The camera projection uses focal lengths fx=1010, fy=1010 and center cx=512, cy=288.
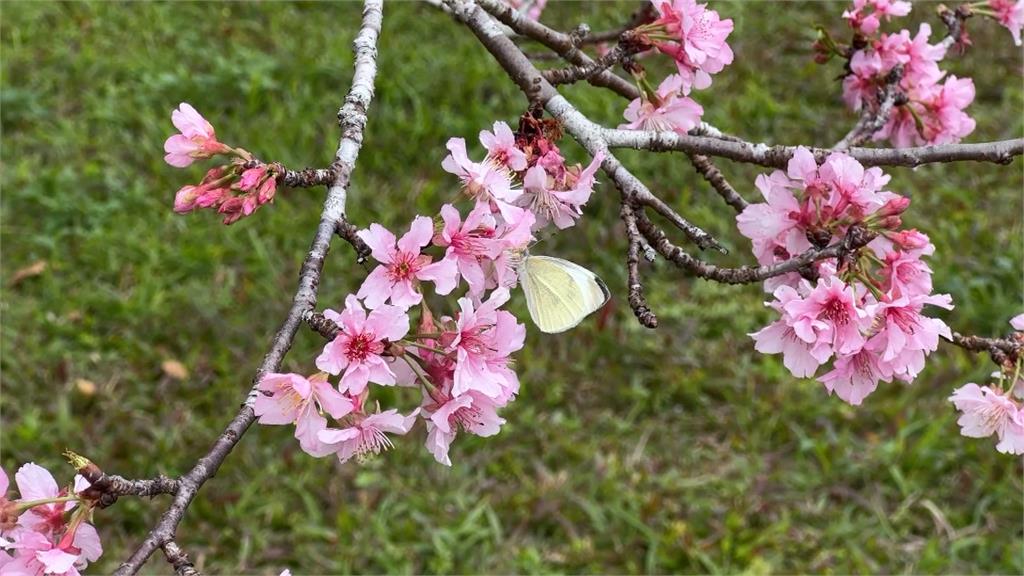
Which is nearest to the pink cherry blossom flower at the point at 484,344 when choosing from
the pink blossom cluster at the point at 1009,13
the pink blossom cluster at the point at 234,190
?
the pink blossom cluster at the point at 234,190

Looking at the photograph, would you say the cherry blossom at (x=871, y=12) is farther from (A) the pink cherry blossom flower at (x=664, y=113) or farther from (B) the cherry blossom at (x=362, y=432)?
(B) the cherry blossom at (x=362, y=432)

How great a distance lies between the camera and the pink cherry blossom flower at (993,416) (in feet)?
4.74

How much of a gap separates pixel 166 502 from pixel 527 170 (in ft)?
8.57

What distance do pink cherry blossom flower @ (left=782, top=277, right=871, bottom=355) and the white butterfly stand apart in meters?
0.26

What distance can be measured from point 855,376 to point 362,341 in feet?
2.40

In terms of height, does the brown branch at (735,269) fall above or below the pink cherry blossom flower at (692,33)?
below

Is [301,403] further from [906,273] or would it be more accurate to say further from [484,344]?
[906,273]

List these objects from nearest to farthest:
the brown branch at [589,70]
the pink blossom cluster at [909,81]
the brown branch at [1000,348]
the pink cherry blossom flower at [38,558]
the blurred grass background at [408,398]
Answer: the pink cherry blossom flower at [38,558], the brown branch at [1000,348], the brown branch at [589,70], the pink blossom cluster at [909,81], the blurred grass background at [408,398]

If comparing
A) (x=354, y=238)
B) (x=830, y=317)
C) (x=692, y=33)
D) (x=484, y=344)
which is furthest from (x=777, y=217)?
(x=354, y=238)

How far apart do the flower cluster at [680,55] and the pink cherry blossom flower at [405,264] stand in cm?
54

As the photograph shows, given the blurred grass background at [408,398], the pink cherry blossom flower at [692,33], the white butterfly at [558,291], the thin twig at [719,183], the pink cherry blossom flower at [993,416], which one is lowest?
the blurred grass background at [408,398]

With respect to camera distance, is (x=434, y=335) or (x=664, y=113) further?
(x=664, y=113)

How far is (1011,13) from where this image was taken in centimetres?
200

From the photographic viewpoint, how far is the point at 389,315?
3.74 feet
